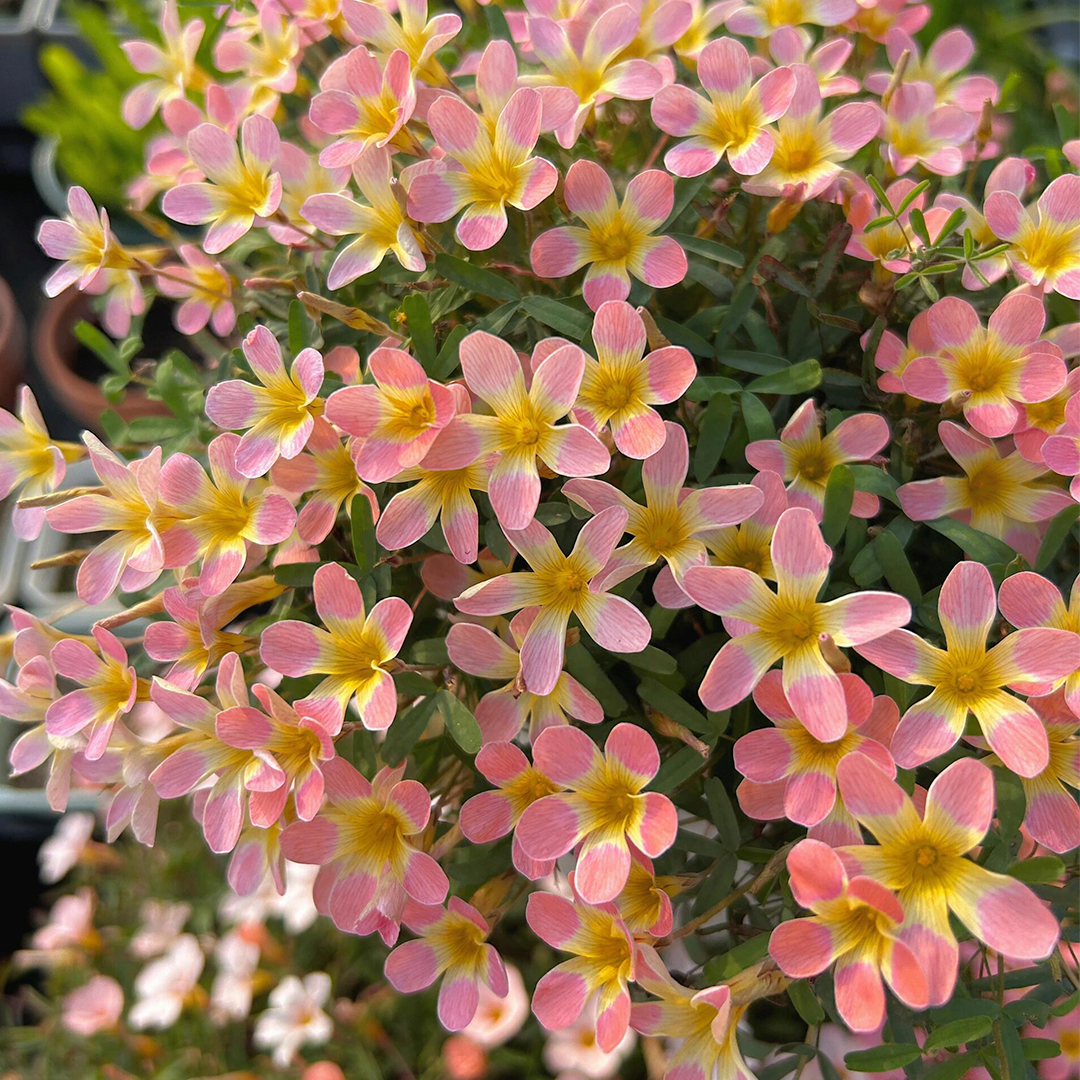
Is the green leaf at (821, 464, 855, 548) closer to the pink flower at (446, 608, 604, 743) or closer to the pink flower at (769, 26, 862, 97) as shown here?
the pink flower at (446, 608, 604, 743)

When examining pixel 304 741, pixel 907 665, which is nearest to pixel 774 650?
pixel 907 665

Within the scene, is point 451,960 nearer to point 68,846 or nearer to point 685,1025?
point 685,1025

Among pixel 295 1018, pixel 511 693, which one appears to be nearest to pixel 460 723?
pixel 511 693

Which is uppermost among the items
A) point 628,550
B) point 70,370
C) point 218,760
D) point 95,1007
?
point 628,550

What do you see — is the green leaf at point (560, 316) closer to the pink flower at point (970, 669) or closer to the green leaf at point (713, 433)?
the green leaf at point (713, 433)

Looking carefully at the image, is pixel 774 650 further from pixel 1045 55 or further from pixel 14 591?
pixel 1045 55

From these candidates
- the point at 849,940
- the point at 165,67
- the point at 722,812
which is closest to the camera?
the point at 849,940

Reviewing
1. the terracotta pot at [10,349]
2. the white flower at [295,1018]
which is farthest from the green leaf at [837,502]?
the terracotta pot at [10,349]
